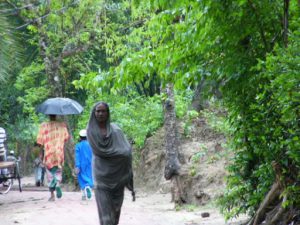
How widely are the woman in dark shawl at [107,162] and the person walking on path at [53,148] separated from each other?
17.2 ft

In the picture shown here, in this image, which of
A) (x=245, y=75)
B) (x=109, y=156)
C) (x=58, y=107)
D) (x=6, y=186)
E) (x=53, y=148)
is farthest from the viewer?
(x=6, y=186)

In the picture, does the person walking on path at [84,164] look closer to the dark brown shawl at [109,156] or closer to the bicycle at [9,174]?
the bicycle at [9,174]

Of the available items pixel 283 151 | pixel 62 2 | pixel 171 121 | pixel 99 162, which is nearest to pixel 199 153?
pixel 171 121

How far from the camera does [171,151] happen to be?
579 inches

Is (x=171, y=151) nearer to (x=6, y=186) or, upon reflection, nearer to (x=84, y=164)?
(x=84, y=164)

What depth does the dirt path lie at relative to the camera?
11172mm

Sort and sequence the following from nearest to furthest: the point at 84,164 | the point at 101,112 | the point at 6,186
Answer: the point at 101,112
the point at 84,164
the point at 6,186

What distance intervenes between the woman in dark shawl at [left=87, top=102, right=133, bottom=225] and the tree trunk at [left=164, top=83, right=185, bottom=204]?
5979 mm

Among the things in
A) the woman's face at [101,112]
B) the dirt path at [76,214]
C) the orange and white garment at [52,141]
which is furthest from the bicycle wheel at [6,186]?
the woman's face at [101,112]

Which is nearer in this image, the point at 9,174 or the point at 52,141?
the point at 52,141

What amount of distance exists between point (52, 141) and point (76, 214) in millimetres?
2568

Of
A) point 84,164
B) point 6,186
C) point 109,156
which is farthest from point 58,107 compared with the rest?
point 109,156

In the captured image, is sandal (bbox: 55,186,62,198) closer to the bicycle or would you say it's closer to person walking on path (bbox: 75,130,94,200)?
person walking on path (bbox: 75,130,94,200)

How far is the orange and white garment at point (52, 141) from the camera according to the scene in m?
13.7
